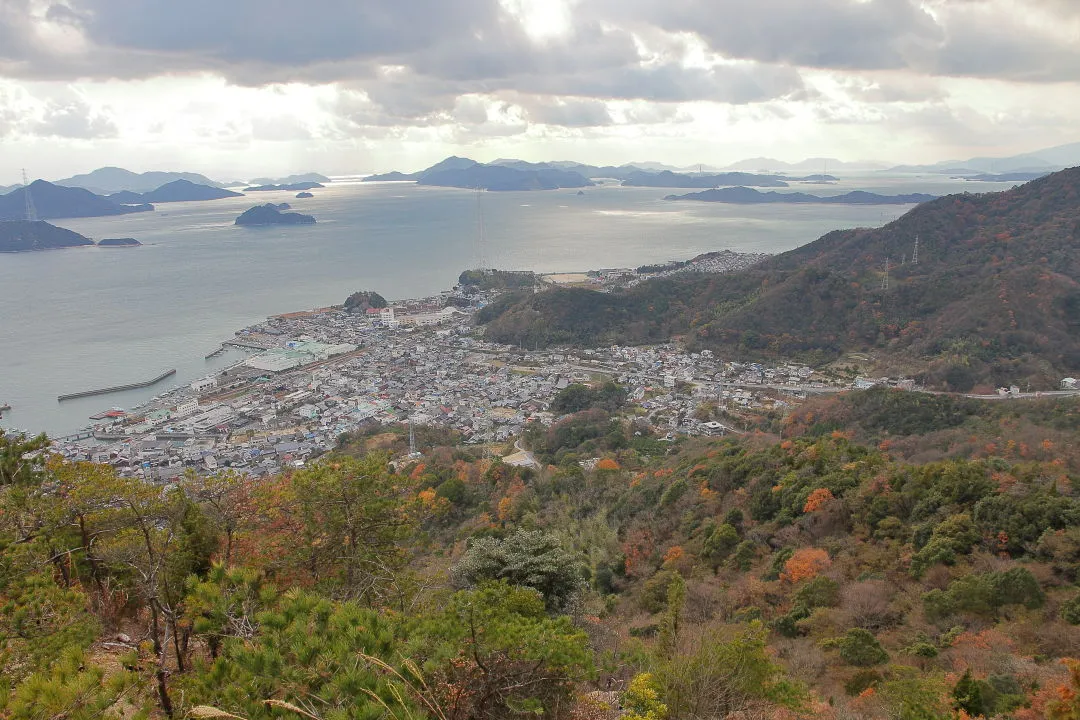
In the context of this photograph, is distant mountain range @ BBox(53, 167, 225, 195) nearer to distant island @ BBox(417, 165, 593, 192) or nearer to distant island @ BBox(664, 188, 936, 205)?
distant island @ BBox(417, 165, 593, 192)

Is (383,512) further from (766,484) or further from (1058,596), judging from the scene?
(766,484)

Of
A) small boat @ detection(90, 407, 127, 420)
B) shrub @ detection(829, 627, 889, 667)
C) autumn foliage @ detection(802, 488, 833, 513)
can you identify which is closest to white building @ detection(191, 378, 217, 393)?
small boat @ detection(90, 407, 127, 420)

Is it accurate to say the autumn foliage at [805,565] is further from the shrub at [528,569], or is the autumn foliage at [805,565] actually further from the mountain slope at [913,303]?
the mountain slope at [913,303]

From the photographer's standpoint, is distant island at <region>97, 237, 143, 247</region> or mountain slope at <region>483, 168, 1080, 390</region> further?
distant island at <region>97, 237, 143, 247</region>

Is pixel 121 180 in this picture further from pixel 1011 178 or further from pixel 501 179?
pixel 1011 178

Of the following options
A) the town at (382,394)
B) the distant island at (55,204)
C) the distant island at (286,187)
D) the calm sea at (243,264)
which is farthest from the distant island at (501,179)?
the town at (382,394)

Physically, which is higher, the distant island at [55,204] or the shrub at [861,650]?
the distant island at [55,204]
